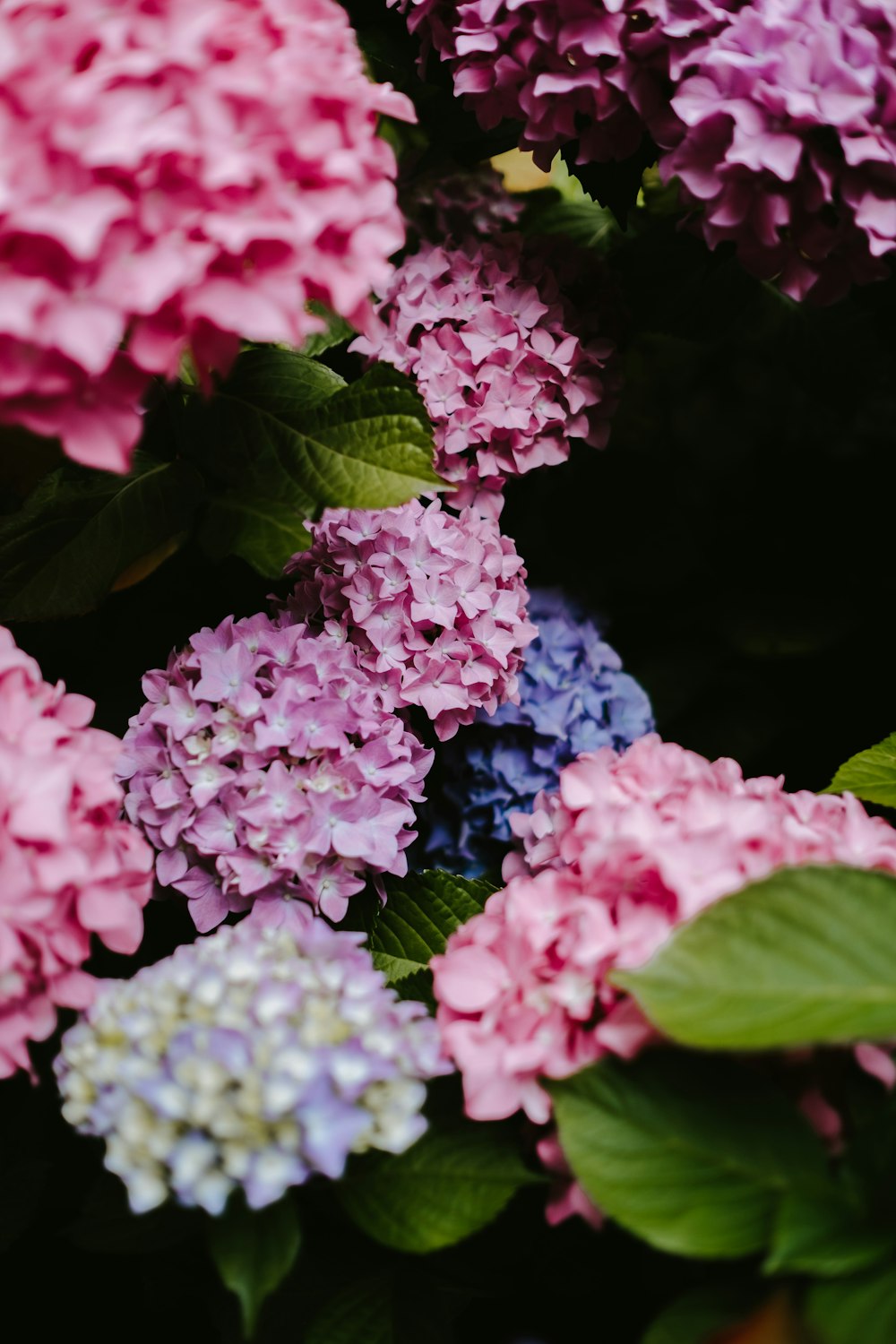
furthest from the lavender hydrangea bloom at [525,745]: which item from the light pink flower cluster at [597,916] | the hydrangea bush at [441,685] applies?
the light pink flower cluster at [597,916]

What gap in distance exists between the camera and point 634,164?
89 centimetres

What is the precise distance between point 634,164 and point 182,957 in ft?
2.13

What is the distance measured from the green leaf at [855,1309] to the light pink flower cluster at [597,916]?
0.39 feet

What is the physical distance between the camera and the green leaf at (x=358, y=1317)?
1.93ft

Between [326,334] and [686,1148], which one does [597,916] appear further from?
[326,334]

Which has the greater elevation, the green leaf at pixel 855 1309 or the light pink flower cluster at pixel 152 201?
the light pink flower cluster at pixel 152 201

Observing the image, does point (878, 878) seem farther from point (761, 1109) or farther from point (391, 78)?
point (391, 78)

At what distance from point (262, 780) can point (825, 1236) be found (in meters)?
0.39

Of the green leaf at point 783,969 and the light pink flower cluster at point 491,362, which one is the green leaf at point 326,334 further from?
the green leaf at point 783,969

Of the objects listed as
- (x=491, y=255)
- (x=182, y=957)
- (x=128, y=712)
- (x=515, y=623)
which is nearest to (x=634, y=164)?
(x=491, y=255)

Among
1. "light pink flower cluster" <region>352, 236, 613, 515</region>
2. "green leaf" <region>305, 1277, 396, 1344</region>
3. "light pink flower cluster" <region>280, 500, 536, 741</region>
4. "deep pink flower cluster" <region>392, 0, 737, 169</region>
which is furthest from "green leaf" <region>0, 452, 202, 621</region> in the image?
"green leaf" <region>305, 1277, 396, 1344</region>

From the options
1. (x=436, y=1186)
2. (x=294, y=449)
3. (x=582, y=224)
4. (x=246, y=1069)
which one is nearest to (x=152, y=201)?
(x=294, y=449)

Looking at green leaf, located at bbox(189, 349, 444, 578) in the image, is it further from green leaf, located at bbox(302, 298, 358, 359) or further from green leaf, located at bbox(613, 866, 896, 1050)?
green leaf, located at bbox(613, 866, 896, 1050)

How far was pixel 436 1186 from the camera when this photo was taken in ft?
1.90
